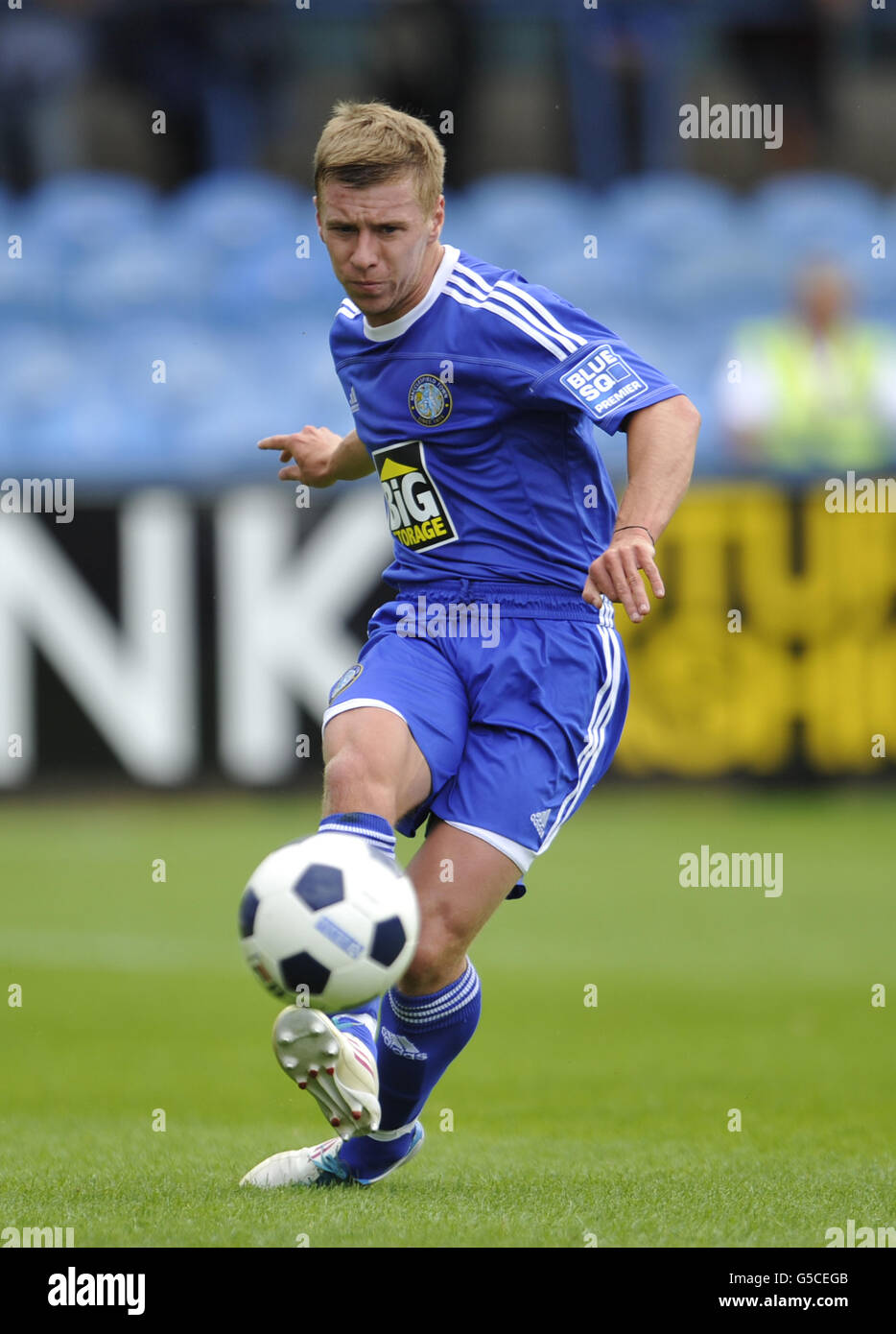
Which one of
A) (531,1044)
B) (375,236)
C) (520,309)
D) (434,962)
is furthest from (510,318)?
(531,1044)

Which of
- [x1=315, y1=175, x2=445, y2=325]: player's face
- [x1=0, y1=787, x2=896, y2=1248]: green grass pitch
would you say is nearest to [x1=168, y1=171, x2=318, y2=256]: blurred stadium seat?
[x1=0, y1=787, x2=896, y2=1248]: green grass pitch

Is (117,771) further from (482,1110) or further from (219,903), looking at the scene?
(482,1110)

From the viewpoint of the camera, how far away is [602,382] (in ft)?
13.7

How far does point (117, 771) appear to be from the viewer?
11516 millimetres

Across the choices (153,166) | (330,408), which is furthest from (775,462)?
(153,166)

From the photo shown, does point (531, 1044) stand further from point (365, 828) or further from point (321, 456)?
point (365, 828)

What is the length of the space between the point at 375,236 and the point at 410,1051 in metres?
1.83

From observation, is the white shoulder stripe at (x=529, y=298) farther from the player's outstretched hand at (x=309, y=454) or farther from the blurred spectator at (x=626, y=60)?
the blurred spectator at (x=626, y=60)

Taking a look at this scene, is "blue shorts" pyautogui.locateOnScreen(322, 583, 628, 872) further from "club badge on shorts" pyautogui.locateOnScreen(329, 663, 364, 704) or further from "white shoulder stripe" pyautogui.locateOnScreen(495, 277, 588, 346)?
"white shoulder stripe" pyautogui.locateOnScreen(495, 277, 588, 346)

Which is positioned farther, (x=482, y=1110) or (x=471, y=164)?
(x=471, y=164)

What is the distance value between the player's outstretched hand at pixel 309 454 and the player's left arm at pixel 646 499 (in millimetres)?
1143

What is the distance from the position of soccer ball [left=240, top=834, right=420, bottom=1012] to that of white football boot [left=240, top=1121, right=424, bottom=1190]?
0.77 meters

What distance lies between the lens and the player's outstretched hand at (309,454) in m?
5.04

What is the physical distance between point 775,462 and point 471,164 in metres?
5.41
